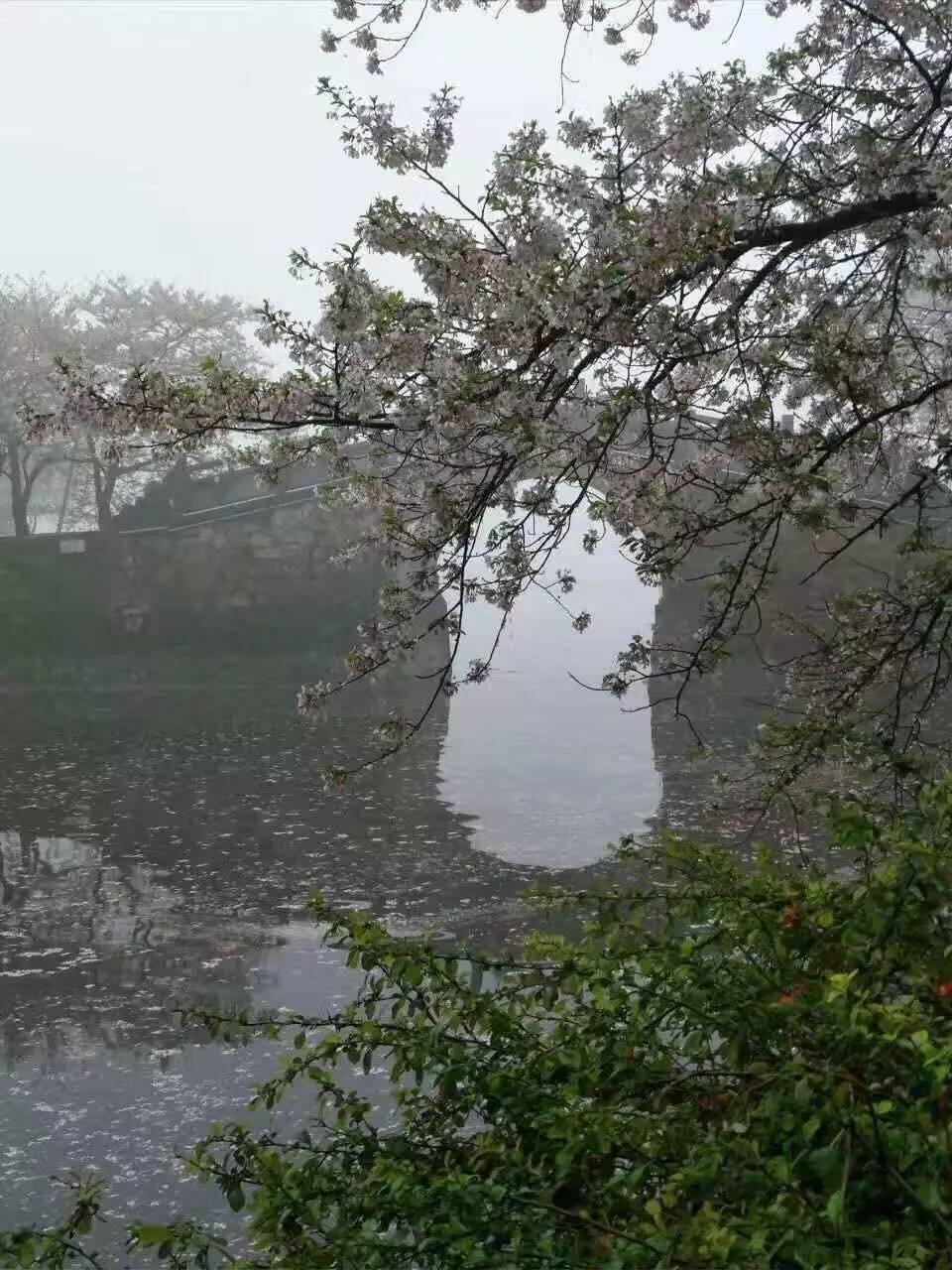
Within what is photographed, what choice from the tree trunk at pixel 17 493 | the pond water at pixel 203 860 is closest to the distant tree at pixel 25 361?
the tree trunk at pixel 17 493

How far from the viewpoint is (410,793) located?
1600cm

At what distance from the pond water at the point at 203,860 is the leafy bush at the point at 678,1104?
345cm

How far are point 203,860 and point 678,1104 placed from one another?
1053 cm

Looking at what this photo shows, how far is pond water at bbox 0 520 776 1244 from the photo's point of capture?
7.56 m

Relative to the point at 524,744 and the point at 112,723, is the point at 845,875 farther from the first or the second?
the point at 112,723

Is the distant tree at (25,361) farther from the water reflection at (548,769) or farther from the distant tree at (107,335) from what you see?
the water reflection at (548,769)

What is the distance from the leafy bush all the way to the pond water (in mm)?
3449

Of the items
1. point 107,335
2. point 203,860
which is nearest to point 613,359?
point 203,860

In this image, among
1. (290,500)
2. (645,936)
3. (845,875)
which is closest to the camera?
(645,936)

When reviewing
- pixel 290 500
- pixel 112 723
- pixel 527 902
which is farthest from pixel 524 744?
pixel 527 902

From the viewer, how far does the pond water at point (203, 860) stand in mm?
7559

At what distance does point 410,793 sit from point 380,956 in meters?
12.8

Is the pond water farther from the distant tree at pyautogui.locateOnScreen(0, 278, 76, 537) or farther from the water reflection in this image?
the distant tree at pyautogui.locateOnScreen(0, 278, 76, 537)

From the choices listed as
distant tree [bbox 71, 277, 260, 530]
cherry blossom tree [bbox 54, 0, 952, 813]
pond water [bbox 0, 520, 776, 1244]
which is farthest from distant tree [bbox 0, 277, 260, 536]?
A: cherry blossom tree [bbox 54, 0, 952, 813]
